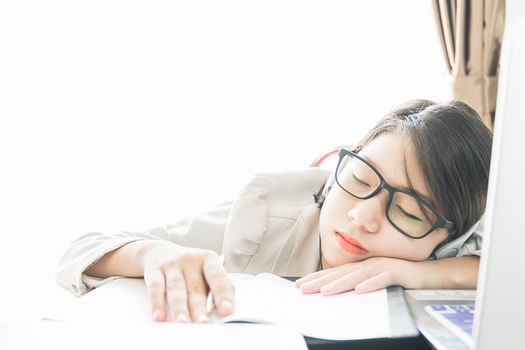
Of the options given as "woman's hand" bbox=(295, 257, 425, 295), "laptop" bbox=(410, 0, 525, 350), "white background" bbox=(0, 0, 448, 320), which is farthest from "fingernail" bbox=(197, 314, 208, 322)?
"white background" bbox=(0, 0, 448, 320)

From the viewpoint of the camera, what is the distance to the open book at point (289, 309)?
579 mm

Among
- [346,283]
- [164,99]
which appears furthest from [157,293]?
[164,99]

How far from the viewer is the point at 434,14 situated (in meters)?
2.09

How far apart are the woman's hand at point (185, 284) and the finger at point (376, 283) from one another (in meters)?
0.19

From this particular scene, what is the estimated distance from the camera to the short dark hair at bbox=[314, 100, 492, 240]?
91 cm

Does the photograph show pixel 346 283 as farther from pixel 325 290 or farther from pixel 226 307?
pixel 226 307

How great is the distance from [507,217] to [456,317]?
0.74 ft

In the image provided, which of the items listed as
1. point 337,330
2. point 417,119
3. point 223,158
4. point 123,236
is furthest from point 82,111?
point 337,330

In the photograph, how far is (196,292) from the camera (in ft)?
2.27

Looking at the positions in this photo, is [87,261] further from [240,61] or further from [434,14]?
[434,14]

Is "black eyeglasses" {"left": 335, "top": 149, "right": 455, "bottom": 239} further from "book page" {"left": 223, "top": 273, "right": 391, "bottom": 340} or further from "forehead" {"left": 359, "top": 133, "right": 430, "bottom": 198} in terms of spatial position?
"book page" {"left": 223, "top": 273, "right": 391, "bottom": 340}

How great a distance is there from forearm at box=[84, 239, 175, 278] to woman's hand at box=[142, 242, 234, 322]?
0.09 feet

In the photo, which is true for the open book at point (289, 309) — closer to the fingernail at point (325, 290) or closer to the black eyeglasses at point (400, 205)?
the fingernail at point (325, 290)

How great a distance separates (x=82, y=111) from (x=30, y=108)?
170mm
